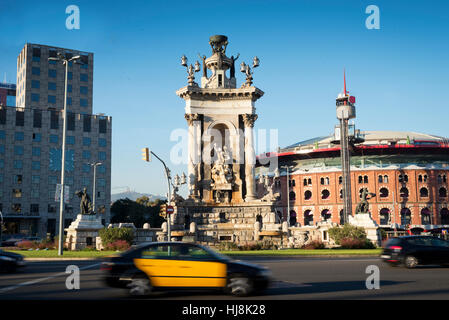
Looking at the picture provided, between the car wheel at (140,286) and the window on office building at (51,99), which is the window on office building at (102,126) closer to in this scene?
the window on office building at (51,99)

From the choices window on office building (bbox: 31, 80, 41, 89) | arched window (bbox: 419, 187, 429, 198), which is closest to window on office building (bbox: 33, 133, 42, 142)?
window on office building (bbox: 31, 80, 41, 89)

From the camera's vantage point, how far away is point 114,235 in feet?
108

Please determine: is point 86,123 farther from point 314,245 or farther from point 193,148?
point 314,245

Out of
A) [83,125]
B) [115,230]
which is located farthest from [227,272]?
[83,125]

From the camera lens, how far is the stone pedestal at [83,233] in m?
35.4

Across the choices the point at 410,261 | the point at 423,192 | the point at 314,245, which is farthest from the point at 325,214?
the point at 410,261

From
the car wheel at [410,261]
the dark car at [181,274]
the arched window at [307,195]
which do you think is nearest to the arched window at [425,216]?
the arched window at [307,195]

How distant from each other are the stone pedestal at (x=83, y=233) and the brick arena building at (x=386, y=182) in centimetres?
5356

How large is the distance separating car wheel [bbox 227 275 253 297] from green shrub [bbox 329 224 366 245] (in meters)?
25.1

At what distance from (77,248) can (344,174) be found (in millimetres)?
40531

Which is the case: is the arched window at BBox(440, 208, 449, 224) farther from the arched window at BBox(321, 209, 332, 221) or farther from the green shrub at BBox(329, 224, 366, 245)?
the green shrub at BBox(329, 224, 366, 245)

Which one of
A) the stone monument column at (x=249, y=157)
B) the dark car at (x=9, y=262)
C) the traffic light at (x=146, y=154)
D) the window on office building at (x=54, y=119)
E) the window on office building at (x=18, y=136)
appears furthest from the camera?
the window on office building at (x=54, y=119)

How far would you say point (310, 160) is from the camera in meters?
92.3
